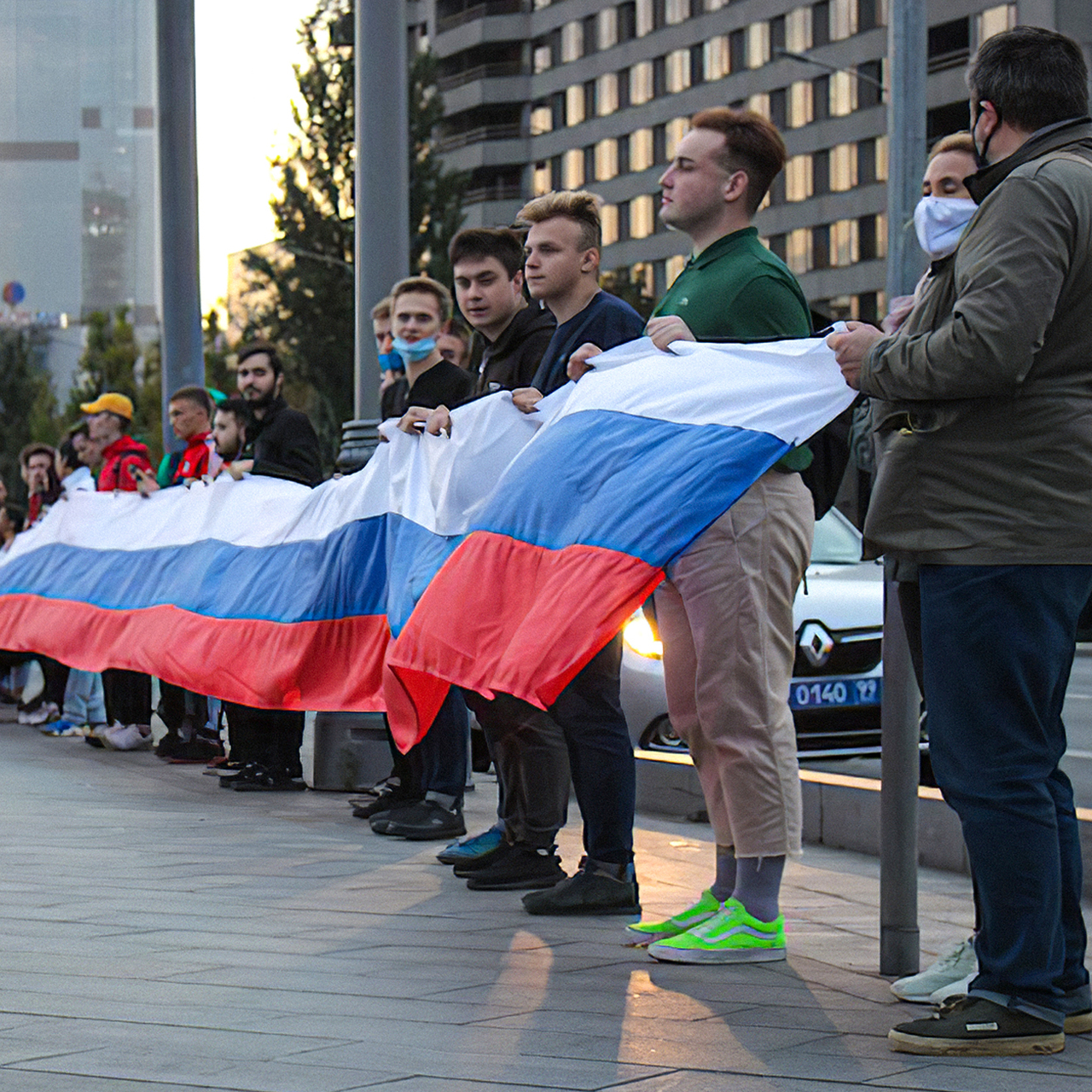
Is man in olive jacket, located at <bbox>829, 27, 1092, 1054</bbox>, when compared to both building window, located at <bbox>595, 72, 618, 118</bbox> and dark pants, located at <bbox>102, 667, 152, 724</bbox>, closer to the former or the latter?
dark pants, located at <bbox>102, 667, 152, 724</bbox>

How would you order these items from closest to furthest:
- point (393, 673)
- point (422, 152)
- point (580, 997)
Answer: point (580, 997) → point (393, 673) → point (422, 152)

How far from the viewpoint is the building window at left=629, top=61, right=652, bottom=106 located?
88.3 m

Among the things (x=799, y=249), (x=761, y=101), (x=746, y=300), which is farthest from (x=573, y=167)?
(x=746, y=300)

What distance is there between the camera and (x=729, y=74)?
82750 mm

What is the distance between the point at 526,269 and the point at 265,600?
371 cm

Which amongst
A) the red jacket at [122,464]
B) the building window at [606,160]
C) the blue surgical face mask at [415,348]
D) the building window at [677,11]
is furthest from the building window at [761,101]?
the blue surgical face mask at [415,348]

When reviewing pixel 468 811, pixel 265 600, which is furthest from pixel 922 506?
pixel 265 600

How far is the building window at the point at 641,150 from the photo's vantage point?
291 feet

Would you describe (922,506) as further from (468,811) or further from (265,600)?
(265,600)

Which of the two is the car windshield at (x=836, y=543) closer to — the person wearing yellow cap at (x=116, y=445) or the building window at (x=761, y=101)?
the person wearing yellow cap at (x=116, y=445)

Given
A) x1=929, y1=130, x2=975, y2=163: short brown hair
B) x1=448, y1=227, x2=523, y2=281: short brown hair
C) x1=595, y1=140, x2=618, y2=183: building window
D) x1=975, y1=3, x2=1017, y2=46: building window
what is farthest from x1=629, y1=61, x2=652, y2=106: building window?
x1=929, y1=130, x2=975, y2=163: short brown hair

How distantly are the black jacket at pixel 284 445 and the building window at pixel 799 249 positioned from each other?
6904 cm

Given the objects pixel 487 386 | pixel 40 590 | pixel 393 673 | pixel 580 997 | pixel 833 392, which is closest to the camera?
pixel 580 997

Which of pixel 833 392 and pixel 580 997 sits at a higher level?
pixel 833 392
